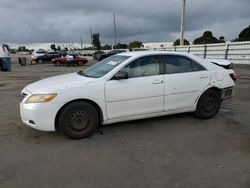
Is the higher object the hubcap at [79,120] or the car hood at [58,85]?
the car hood at [58,85]

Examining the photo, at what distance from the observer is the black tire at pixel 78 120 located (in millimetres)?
Answer: 4242

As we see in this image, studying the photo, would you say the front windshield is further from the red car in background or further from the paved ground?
the red car in background

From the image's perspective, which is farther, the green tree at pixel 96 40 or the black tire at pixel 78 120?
the green tree at pixel 96 40

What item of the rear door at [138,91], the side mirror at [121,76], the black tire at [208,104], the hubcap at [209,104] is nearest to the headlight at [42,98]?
the rear door at [138,91]

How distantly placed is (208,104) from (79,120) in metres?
2.92

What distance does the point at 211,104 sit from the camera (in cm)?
553

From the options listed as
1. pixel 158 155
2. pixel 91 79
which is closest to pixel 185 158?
pixel 158 155

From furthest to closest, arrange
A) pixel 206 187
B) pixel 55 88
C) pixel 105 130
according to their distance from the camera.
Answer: pixel 105 130
pixel 55 88
pixel 206 187

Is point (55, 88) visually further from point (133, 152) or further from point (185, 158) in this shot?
point (185, 158)

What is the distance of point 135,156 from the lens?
3734mm

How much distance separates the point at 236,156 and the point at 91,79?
2.71 metres

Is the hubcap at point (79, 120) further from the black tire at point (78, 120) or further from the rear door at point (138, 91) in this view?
the rear door at point (138, 91)

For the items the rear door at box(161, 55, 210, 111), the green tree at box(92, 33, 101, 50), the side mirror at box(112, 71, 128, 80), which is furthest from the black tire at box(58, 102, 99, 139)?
the green tree at box(92, 33, 101, 50)

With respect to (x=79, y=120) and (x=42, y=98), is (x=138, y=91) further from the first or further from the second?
(x=42, y=98)
